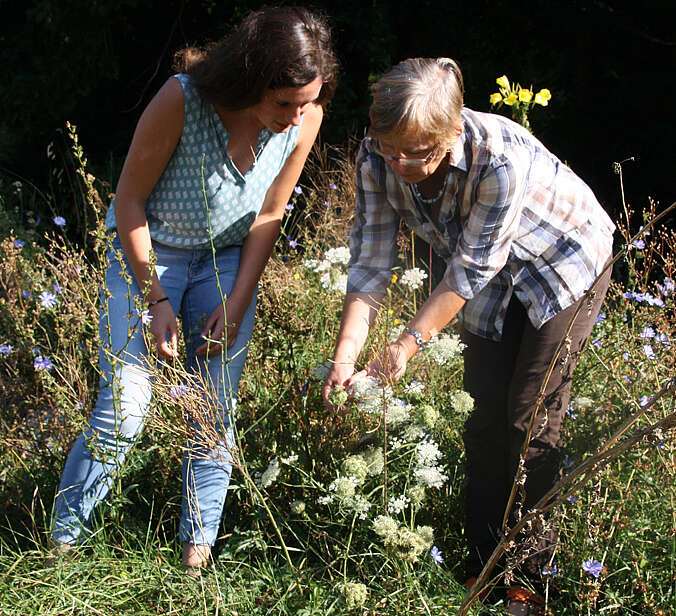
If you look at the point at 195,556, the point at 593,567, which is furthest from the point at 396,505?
the point at 195,556

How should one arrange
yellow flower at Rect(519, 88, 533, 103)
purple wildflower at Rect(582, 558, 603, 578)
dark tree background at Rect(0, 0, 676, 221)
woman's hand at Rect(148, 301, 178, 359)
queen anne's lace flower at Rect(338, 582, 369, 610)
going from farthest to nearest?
dark tree background at Rect(0, 0, 676, 221) < yellow flower at Rect(519, 88, 533, 103) < woman's hand at Rect(148, 301, 178, 359) < purple wildflower at Rect(582, 558, 603, 578) < queen anne's lace flower at Rect(338, 582, 369, 610)

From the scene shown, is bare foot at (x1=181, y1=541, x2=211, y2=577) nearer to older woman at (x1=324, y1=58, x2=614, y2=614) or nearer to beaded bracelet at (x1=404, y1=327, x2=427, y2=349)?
older woman at (x1=324, y1=58, x2=614, y2=614)

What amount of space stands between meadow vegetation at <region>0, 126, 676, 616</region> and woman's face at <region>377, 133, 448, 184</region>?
18.2 inches

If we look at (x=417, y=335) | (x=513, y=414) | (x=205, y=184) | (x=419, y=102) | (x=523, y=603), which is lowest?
(x=523, y=603)

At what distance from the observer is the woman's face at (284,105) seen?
2.09 m

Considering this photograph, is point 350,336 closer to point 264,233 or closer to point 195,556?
point 264,233

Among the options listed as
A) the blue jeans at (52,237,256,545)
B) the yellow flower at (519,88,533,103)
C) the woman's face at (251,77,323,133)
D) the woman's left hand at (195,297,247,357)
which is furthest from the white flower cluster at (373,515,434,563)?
the yellow flower at (519,88,533,103)

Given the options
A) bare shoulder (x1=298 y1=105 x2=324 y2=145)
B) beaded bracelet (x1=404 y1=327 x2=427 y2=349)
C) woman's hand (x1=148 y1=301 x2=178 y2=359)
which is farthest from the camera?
bare shoulder (x1=298 y1=105 x2=324 y2=145)

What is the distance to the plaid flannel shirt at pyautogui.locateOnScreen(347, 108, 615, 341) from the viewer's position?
195 centimetres

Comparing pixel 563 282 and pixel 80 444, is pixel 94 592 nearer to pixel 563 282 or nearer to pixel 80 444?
pixel 80 444

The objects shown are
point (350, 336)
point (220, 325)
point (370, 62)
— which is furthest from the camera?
point (370, 62)

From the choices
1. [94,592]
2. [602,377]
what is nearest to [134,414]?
[94,592]

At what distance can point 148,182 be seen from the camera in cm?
222

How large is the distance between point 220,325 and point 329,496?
64cm
